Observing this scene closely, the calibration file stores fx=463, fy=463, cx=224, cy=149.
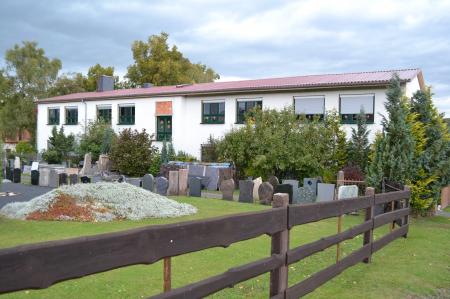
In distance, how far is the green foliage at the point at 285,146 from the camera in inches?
845

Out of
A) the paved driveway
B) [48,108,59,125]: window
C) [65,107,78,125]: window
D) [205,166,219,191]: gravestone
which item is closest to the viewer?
the paved driveway

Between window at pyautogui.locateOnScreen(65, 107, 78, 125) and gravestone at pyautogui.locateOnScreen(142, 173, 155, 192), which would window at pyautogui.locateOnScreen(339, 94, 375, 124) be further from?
window at pyautogui.locateOnScreen(65, 107, 78, 125)

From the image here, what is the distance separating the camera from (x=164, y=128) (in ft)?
106

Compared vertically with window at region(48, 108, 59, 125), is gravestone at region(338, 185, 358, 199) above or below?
below

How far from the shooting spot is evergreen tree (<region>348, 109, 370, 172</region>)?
2172 cm

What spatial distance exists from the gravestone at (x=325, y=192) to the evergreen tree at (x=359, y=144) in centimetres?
495

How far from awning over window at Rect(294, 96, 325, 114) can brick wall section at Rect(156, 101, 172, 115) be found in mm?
9417

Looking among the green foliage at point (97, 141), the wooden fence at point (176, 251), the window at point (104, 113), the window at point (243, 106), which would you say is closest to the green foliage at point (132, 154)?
the green foliage at point (97, 141)

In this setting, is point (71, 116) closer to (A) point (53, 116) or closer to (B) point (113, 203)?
(A) point (53, 116)

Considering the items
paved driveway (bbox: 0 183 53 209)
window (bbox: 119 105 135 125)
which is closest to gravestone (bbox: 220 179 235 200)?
paved driveway (bbox: 0 183 53 209)

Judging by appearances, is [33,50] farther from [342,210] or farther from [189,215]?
[342,210]

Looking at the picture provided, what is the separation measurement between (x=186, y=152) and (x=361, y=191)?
15.2 metres

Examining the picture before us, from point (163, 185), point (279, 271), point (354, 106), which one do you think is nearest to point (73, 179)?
point (163, 185)

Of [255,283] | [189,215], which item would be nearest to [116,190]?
[189,215]
